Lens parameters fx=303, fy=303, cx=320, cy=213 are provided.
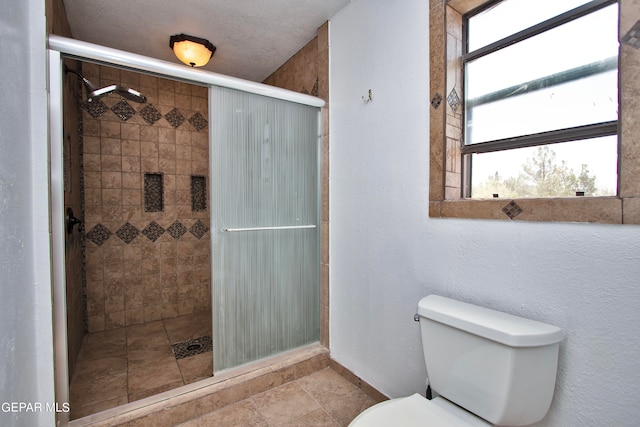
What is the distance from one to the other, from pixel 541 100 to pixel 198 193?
9.36 ft

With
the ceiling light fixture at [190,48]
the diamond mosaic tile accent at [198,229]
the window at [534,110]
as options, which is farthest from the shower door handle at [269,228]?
the diamond mosaic tile accent at [198,229]

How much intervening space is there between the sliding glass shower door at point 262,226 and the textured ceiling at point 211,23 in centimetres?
57

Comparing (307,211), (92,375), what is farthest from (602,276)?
(92,375)

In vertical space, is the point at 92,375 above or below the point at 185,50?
below

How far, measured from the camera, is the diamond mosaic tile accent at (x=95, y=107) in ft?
8.28

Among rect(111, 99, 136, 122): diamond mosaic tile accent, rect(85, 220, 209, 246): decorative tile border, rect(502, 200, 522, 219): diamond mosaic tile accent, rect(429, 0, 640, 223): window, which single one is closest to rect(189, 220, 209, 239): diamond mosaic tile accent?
rect(85, 220, 209, 246): decorative tile border

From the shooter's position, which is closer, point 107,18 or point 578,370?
point 578,370

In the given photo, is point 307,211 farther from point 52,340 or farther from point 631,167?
point 631,167

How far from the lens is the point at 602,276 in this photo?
3.12 ft

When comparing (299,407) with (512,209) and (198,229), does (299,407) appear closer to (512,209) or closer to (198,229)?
(512,209)

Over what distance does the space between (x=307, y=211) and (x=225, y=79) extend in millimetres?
967

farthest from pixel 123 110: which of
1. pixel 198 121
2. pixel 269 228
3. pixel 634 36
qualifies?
pixel 634 36

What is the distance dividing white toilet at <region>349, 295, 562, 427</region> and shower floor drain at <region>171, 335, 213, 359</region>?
168cm

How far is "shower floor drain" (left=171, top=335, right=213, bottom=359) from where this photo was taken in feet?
7.48
